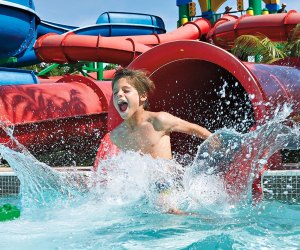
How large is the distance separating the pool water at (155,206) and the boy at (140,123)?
4.3 inches

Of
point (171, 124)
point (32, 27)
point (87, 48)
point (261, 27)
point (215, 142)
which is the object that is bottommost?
point (215, 142)

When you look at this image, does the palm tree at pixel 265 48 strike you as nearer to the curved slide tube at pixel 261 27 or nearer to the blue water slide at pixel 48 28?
the curved slide tube at pixel 261 27

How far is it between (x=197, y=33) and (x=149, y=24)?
76.0 inches

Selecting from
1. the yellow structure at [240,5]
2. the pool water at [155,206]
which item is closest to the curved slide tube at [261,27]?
the yellow structure at [240,5]

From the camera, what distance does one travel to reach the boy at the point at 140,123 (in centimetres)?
420

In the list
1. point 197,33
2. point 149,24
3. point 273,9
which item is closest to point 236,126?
point 197,33

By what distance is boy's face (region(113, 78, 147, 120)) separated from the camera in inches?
164

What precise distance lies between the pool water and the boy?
11cm

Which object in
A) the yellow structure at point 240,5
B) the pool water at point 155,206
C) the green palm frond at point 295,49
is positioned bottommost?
the pool water at point 155,206

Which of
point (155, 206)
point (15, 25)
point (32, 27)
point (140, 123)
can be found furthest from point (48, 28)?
point (155, 206)

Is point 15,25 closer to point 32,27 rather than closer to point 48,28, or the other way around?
point 32,27

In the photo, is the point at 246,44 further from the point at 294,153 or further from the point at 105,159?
the point at 105,159

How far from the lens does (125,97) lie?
416cm

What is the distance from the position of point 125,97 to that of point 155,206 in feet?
2.86
